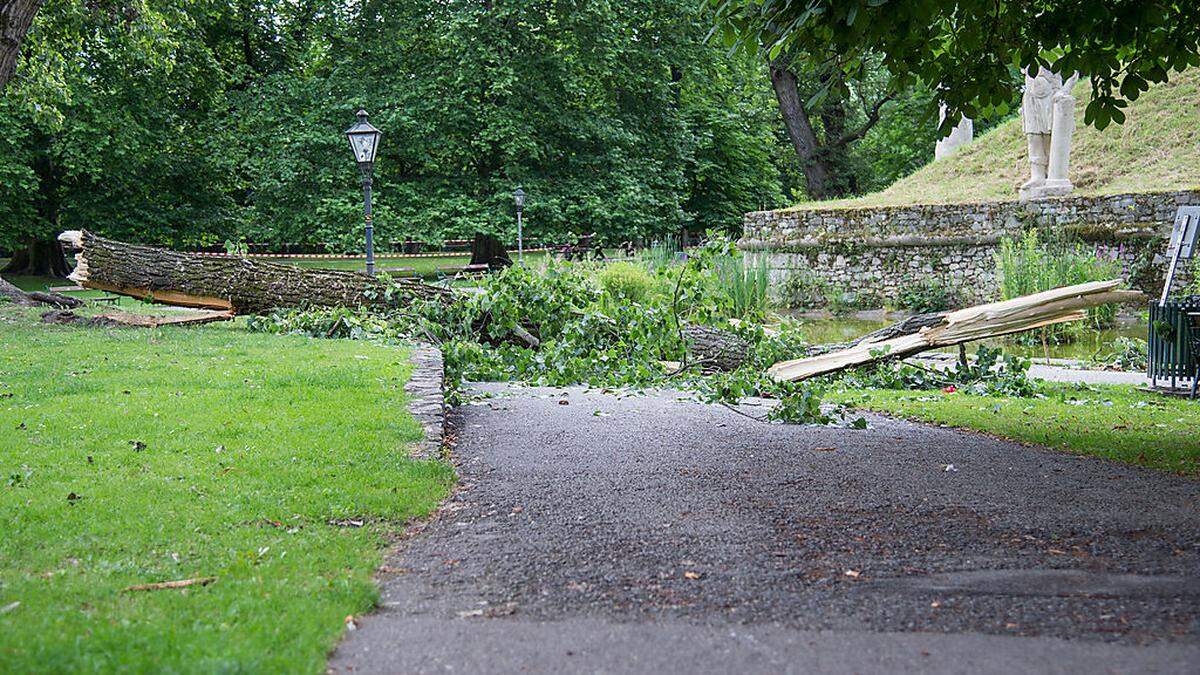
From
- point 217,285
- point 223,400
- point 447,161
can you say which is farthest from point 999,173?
point 223,400

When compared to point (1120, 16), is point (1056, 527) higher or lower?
lower

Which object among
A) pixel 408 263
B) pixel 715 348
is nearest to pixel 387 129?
pixel 408 263

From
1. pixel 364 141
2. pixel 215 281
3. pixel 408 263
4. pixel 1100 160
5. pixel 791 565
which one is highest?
pixel 1100 160

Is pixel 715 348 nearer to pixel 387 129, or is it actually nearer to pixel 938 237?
pixel 938 237

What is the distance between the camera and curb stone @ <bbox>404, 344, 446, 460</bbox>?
672 cm

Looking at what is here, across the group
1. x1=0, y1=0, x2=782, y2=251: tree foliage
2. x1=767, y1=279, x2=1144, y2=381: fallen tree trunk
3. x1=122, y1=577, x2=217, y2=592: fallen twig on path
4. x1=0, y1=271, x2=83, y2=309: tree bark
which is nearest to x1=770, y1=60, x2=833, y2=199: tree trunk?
x1=0, y1=0, x2=782, y2=251: tree foliage

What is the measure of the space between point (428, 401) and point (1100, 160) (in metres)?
22.7

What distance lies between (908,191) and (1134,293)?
17.6 metres

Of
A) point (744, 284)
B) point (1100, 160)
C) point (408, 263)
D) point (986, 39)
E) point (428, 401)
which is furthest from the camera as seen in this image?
point (408, 263)

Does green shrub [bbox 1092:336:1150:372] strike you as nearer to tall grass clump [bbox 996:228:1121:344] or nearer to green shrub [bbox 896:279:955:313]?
tall grass clump [bbox 996:228:1121:344]

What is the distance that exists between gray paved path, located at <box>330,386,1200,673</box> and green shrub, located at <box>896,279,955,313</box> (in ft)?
57.3

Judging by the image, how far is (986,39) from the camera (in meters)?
7.68

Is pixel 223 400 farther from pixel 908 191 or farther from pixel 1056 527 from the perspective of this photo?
pixel 908 191

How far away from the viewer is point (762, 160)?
3697cm
